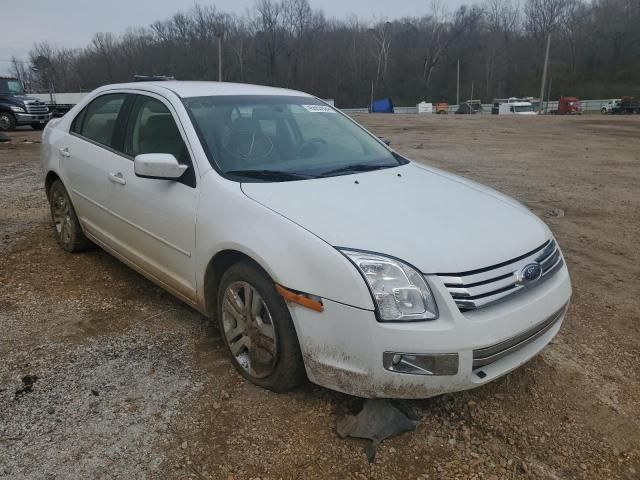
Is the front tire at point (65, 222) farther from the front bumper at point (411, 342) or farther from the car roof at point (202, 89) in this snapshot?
the front bumper at point (411, 342)

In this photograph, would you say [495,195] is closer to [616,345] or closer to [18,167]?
[616,345]

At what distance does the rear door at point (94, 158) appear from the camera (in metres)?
3.92

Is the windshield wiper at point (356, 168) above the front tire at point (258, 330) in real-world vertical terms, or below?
above

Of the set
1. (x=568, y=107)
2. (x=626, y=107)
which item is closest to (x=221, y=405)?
(x=626, y=107)

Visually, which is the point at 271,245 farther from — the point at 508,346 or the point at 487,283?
the point at 508,346

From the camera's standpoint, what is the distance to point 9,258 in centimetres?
487

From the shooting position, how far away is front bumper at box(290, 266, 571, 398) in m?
2.23

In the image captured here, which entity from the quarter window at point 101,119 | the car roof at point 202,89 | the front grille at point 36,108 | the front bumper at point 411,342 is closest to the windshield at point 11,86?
the front grille at point 36,108

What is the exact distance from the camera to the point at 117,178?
3.70 metres

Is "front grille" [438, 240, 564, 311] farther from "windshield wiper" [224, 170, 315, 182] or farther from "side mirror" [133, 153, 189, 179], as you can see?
"side mirror" [133, 153, 189, 179]

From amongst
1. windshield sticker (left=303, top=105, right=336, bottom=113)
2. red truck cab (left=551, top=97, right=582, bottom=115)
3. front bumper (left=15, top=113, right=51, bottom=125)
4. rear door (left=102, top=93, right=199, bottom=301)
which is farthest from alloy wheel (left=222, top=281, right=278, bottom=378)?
red truck cab (left=551, top=97, right=582, bottom=115)

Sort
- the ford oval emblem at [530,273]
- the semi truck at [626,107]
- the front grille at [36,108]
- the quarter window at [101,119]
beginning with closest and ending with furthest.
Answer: the ford oval emblem at [530,273]
the quarter window at [101,119]
the front grille at [36,108]
the semi truck at [626,107]

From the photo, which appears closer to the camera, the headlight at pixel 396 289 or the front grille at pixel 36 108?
the headlight at pixel 396 289

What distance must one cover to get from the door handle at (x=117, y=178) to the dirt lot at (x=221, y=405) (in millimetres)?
894
